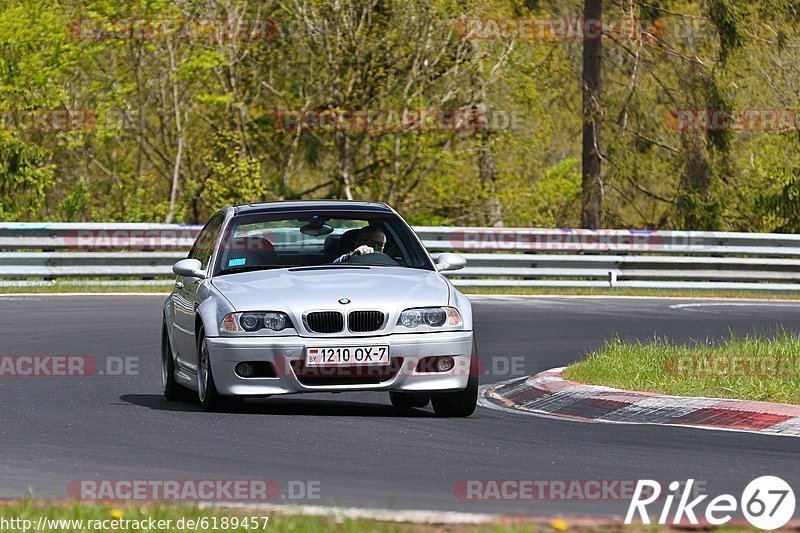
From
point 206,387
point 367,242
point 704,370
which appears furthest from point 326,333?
point 704,370

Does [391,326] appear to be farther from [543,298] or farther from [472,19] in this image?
[472,19]

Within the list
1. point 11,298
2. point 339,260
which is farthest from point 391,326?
point 11,298

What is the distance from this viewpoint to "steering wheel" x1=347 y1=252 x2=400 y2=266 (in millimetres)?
11398

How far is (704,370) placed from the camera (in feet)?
40.2

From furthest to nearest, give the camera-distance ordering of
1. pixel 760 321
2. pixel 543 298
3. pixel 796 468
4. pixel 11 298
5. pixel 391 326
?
1. pixel 543 298
2. pixel 11 298
3. pixel 760 321
4. pixel 391 326
5. pixel 796 468

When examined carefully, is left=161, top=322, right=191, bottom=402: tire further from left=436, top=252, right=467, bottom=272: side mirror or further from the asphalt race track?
left=436, top=252, right=467, bottom=272: side mirror

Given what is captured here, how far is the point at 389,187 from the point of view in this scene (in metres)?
31.4

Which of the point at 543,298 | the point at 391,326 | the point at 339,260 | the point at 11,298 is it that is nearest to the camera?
the point at 391,326

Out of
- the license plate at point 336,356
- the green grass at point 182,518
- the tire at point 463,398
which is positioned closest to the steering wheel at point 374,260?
the tire at point 463,398

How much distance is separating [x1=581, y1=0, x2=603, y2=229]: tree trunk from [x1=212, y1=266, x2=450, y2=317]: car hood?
Result: 69.2 feet

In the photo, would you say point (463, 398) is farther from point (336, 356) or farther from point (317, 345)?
point (317, 345)

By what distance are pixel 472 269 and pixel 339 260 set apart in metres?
13.2

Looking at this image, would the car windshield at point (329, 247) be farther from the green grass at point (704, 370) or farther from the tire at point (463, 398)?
the green grass at point (704, 370)

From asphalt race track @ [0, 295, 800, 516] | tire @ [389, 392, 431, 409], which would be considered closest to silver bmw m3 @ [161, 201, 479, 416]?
asphalt race track @ [0, 295, 800, 516]
